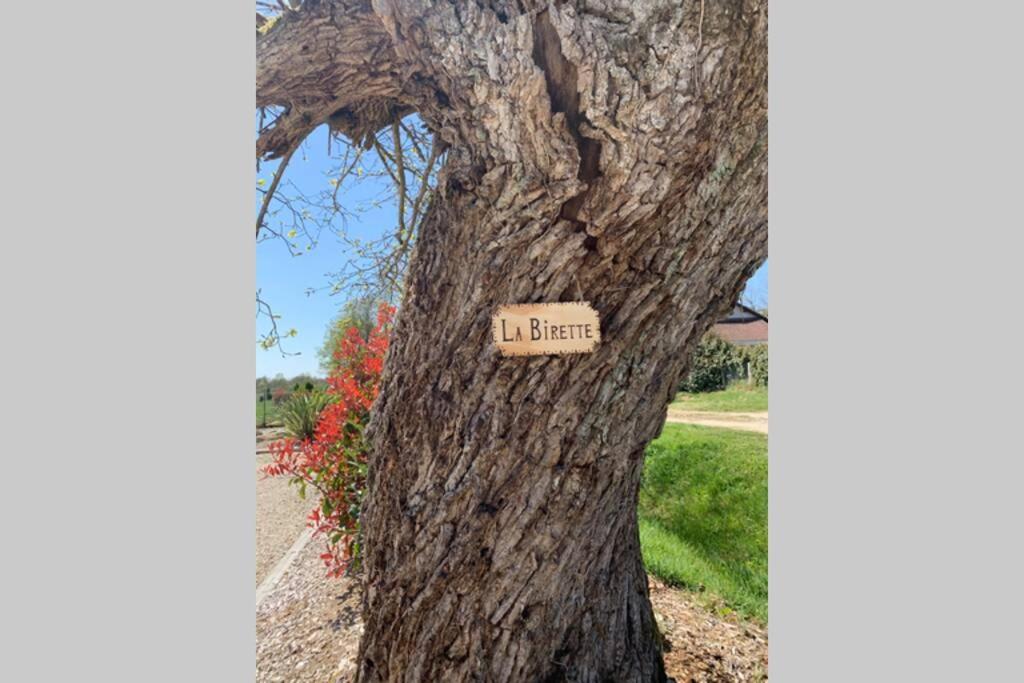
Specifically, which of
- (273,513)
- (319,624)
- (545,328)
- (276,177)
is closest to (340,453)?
(273,513)

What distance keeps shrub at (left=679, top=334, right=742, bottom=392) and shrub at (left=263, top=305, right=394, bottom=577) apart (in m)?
1.29

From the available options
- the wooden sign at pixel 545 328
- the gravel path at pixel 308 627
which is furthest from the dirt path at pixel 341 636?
the wooden sign at pixel 545 328

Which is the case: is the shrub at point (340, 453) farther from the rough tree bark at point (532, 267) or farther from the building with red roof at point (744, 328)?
the building with red roof at point (744, 328)

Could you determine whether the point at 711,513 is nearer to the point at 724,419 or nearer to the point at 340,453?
the point at 724,419

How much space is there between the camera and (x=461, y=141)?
1634mm

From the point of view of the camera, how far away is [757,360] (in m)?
1.93

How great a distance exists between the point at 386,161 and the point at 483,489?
4.75 feet

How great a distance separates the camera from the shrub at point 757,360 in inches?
74.9

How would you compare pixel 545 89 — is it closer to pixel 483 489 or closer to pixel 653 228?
pixel 653 228

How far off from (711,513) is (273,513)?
192cm

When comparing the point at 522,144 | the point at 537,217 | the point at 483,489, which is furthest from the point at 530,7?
the point at 483,489

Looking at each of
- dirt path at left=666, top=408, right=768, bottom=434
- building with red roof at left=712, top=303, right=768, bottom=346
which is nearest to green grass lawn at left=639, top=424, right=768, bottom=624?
dirt path at left=666, top=408, right=768, bottom=434

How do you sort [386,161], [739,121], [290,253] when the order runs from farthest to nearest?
[386,161] → [290,253] → [739,121]

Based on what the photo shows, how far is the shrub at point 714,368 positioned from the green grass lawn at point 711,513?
0.20 meters
